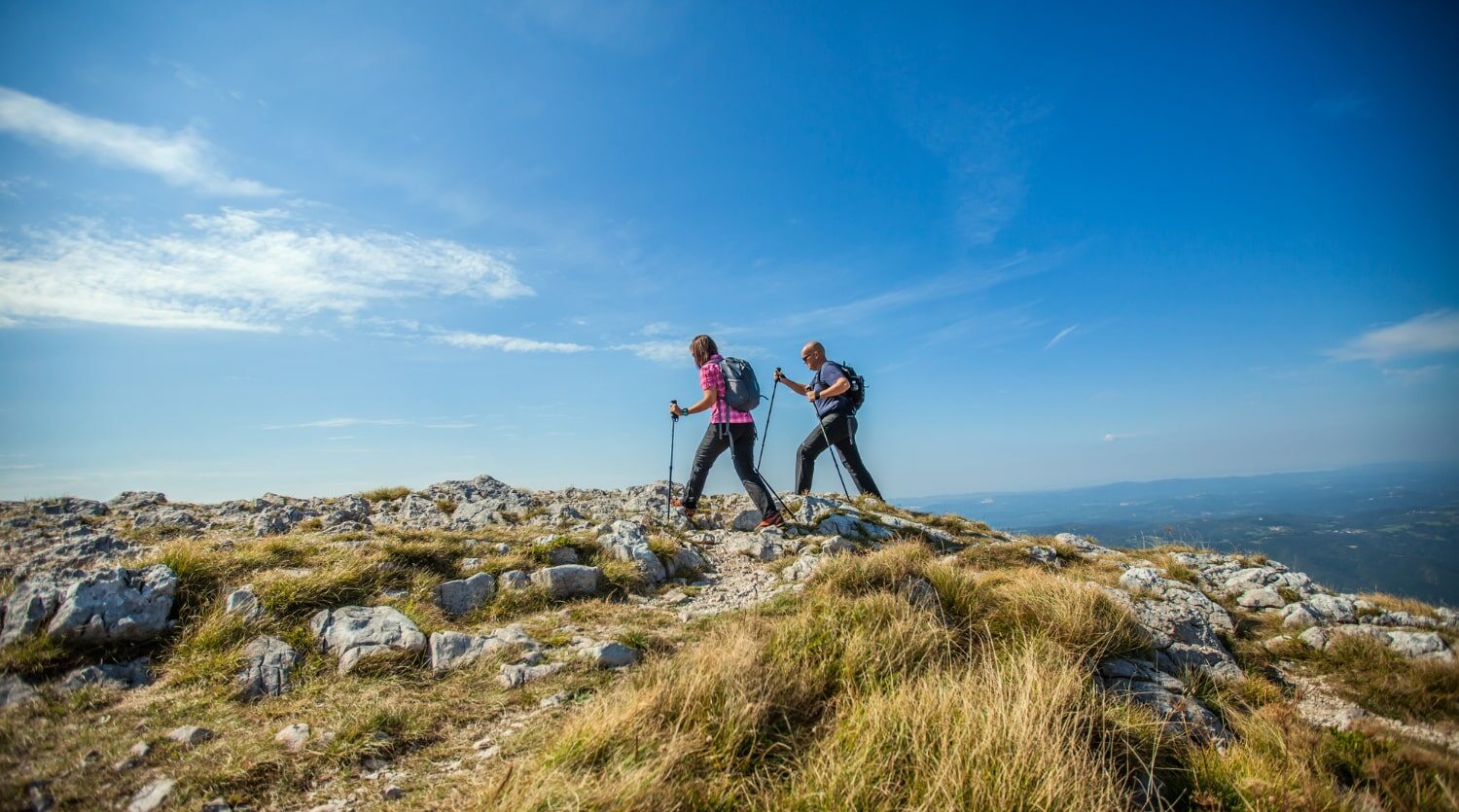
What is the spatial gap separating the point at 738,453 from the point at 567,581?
165 inches

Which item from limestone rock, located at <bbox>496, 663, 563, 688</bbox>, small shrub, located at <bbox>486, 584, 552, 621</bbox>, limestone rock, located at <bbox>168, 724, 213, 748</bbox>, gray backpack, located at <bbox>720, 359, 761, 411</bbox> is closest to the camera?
limestone rock, located at <bbox>168, 724, 213, 748</bbox>

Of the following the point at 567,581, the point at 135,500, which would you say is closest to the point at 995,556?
the point at 567,581

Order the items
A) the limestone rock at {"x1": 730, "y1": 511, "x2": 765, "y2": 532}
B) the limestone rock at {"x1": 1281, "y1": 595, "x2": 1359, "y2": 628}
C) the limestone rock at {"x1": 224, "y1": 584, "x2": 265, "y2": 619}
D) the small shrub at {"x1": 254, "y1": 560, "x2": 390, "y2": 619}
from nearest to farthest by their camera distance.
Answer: the limestone rock at {"x1": 224, "y1": 584, "x2": 265, "y2": 619} → the small shrub at {"x1": 254, "y1": 560, "x2": 390, "y2": 619} → the limestone rock at {"x1": 1281, "y1": 595, "x2": 1359, "y2": 628} → the limestone rock at {"x1": 730, "y1": 511, "x2": 765, "y2": 532}

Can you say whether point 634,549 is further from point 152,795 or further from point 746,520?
point 152,795

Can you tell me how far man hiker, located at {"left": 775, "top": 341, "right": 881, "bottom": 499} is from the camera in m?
12.1

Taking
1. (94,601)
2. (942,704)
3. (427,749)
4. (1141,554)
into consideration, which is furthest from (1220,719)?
(94,601)

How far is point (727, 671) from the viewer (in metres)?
3.76

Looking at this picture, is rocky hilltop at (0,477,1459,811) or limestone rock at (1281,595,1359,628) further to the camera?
limestone rock at (1281,595,1359,628)

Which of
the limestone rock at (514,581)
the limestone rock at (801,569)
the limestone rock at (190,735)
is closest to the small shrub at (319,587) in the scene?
the limestone rock at (514,581)

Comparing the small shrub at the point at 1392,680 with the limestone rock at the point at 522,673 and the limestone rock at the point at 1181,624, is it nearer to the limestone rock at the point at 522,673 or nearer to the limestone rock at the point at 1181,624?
the limestone rock at the point at 1181,624

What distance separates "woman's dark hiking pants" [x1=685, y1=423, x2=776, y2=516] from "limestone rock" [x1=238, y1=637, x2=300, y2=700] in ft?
21.7

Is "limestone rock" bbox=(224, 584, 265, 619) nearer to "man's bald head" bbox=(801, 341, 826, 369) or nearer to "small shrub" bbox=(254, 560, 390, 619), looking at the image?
"small shrub" bbox=(254, 560, 390, 619)

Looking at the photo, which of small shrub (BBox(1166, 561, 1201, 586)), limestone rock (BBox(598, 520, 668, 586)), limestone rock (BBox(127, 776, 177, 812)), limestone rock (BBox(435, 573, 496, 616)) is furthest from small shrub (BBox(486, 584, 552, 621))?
small shrub (BBox(1166, 561, 1201, 586))

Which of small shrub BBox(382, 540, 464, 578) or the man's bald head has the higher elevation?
the man's bald head
